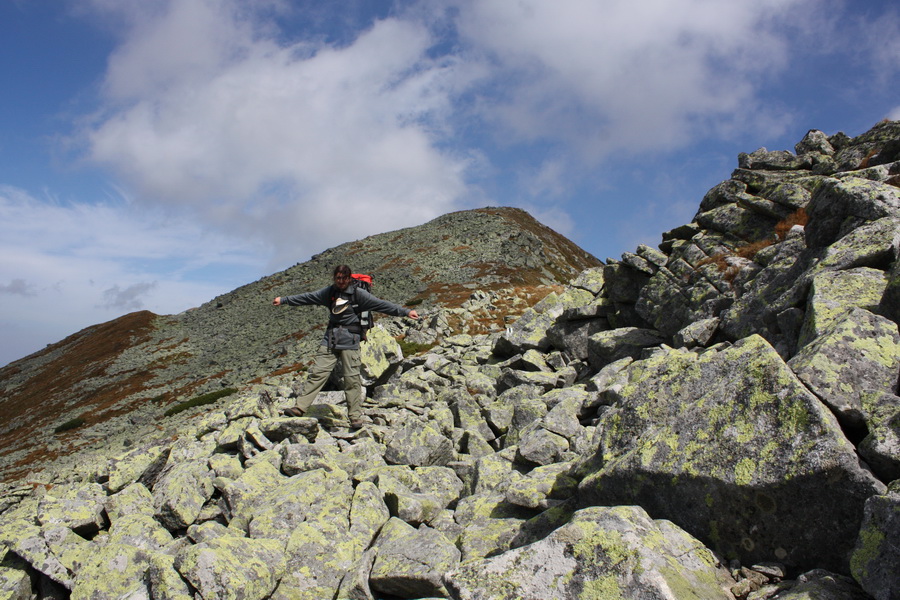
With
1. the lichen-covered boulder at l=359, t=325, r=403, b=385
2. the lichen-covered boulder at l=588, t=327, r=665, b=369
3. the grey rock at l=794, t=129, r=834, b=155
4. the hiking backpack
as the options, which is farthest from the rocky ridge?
the grey rock at l=794, t=129, r=834, b=155

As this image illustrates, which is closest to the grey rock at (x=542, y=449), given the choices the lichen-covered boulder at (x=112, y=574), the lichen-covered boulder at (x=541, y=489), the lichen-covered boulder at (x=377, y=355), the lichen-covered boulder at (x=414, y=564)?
the lichen-covered boulder at (x=541, y=489)

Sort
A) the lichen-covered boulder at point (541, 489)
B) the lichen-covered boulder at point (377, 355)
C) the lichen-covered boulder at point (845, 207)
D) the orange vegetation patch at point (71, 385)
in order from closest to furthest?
1. the lichen-covered boulder at point (541, 489)
2. the lichen-covered boulder at point (845, 207)
3. the lichen-covered boulder at point (377, 355)
4. the orange vegetation patch at point (71, 385)

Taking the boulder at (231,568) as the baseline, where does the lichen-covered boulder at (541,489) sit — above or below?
above

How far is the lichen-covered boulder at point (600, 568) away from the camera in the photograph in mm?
4191

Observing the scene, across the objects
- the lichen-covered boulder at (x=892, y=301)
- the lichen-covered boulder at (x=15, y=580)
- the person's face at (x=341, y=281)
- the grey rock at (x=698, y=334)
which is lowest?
the lichen-covered boulder at (x=15, y=580)

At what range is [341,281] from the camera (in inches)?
482

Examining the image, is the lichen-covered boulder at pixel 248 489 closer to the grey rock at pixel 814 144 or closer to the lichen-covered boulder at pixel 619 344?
the lichen-covered boulder at pixel 619 344

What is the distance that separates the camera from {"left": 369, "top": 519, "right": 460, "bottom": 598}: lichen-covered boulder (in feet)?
18.7

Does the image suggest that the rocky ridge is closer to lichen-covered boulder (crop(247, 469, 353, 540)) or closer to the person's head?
lichen-covered boulder (crop(247, 469, 353, 540))

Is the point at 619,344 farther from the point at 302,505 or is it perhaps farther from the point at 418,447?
the point at 302,505

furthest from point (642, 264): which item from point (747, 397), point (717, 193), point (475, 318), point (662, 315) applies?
point (475, 318)

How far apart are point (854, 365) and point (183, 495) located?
10.5 metres

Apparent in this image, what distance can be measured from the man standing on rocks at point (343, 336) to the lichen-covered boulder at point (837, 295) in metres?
8.40

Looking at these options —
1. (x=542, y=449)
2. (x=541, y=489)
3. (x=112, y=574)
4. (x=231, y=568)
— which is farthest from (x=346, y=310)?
(x=541, y=489)
